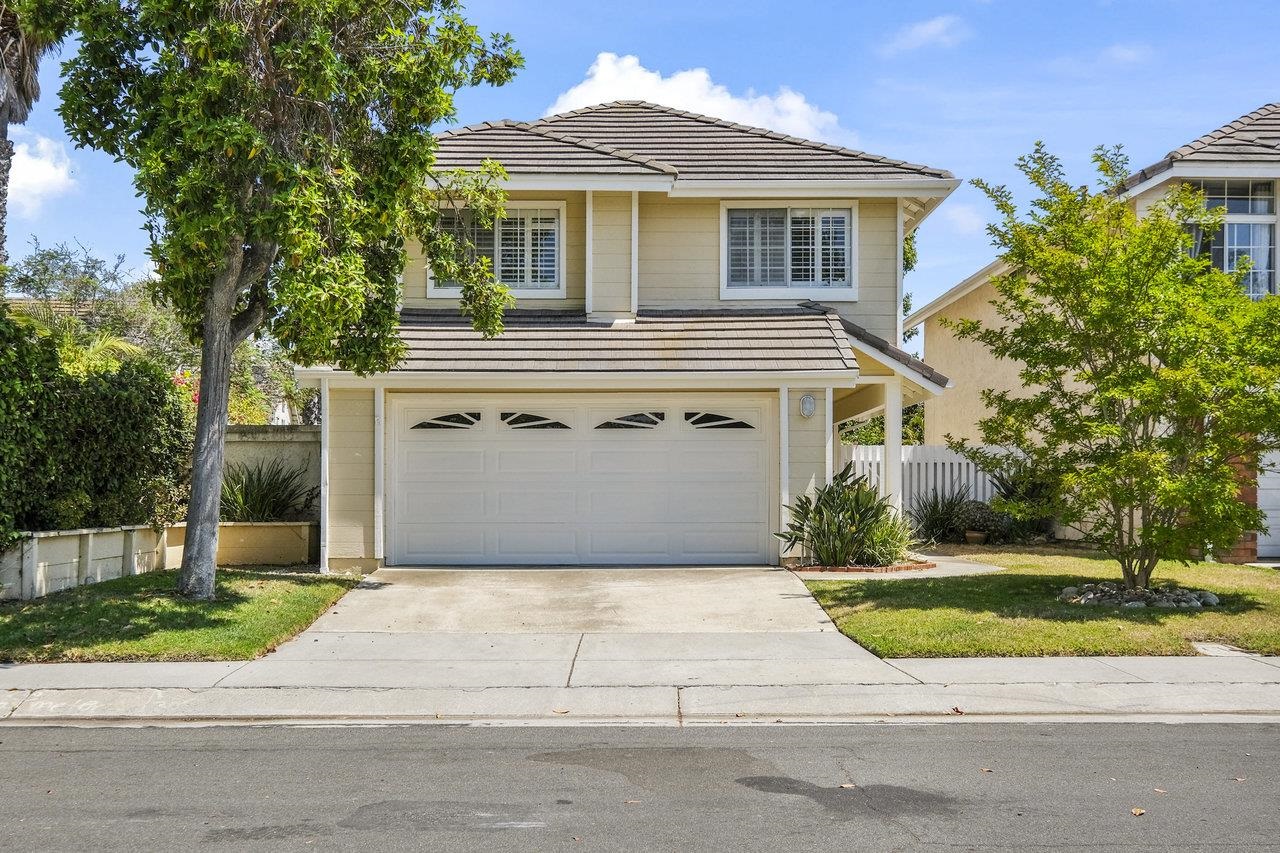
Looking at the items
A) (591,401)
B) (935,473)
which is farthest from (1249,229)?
(591,401)

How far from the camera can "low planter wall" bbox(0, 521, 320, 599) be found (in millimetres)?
11781

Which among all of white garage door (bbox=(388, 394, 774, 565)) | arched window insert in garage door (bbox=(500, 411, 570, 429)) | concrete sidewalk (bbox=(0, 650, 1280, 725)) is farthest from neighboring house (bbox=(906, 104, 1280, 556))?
concrete sidewalk (bbox=(0, 650, 1280, 725))

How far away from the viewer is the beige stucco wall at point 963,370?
2233cm

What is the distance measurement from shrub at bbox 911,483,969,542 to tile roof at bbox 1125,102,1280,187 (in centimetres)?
587

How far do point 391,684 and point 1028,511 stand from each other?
718cm

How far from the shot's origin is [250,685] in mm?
8664

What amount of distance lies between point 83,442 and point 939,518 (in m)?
13.1

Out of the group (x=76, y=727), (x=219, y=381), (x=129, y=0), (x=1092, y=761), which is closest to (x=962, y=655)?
(x=1092, y=761)

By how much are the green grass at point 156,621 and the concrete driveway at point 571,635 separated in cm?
29

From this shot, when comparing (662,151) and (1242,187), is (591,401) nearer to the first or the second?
(662,151)

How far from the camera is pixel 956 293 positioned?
76.9 ft

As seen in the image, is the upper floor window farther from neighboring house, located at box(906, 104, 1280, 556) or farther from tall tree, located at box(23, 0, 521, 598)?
tall tree, located at box(23, 0, 521, 598)

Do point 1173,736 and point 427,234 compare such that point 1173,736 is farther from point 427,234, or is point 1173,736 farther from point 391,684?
point 427,234

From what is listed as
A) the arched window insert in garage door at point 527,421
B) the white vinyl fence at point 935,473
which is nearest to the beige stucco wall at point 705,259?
the arched window insert in garage door at point 527,421
